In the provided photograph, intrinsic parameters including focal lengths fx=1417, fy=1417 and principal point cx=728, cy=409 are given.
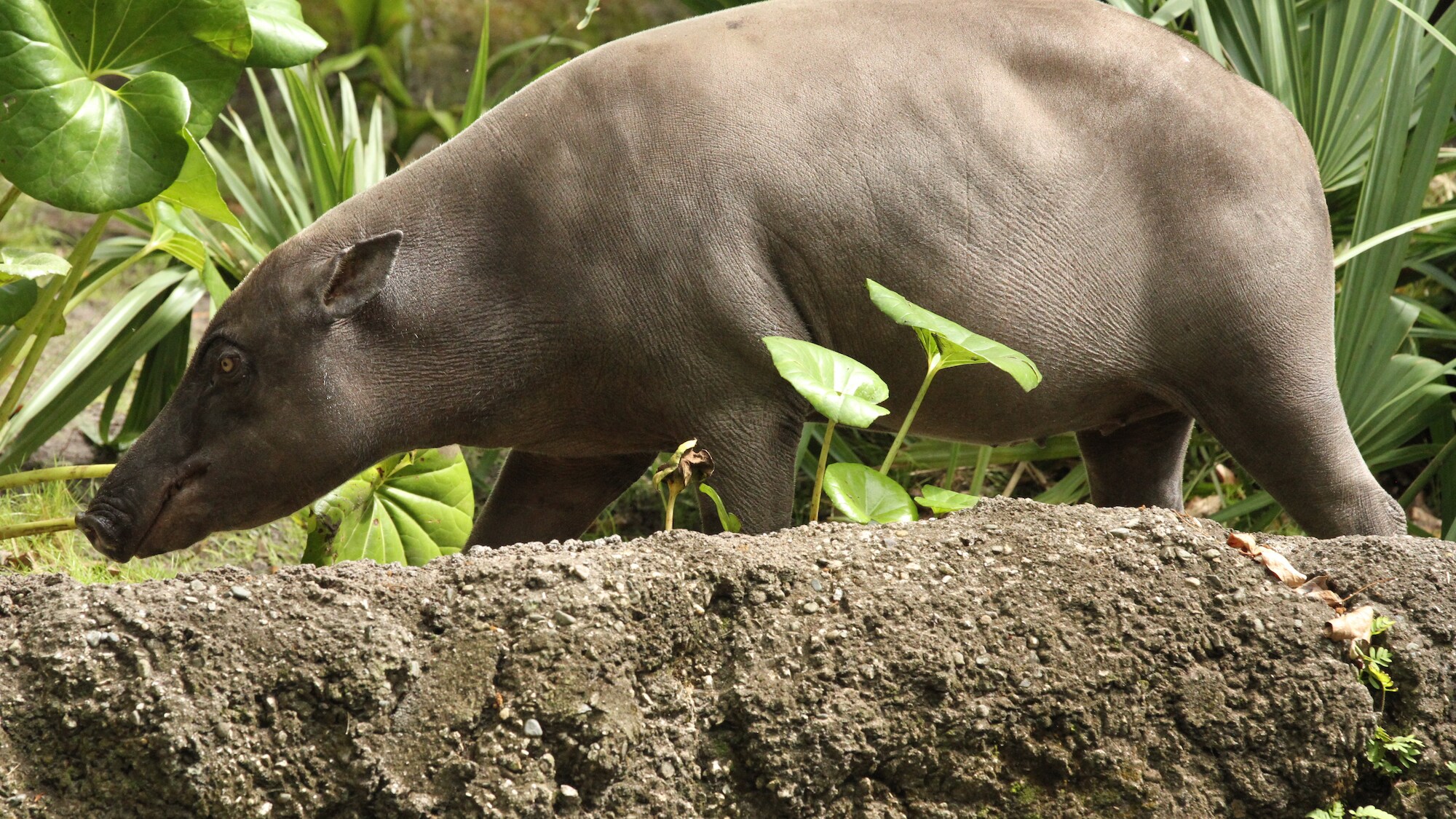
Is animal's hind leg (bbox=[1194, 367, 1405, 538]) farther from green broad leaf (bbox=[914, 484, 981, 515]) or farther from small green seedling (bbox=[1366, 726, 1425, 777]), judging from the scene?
small green seedling (bbox=[1366, 726, 1425, 777])

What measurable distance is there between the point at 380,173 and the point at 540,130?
3.02 m

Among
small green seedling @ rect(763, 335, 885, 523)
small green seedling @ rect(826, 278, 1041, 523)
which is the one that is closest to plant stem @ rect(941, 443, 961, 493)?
small green seedling @ rect(826, 278, 1041, 523)

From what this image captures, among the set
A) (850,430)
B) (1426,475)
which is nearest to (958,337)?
(1426,475)

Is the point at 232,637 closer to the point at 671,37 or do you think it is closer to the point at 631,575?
the point at 631,575

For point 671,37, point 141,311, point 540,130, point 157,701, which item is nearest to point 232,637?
point 157,701

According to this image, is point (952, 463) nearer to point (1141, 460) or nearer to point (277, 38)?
point (1141, 460)

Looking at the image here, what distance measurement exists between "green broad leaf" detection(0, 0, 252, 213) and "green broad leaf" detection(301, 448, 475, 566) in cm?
122

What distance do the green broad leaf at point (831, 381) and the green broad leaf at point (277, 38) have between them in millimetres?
1704

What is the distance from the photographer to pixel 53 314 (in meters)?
4.03

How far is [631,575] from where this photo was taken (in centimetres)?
213

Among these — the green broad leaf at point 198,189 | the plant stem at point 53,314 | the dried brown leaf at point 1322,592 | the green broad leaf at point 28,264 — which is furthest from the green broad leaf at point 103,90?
the dried brown leaf at point 1322,592

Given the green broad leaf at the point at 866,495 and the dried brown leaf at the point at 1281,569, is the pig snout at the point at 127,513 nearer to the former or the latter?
the green broad leaf at the point at 866,495

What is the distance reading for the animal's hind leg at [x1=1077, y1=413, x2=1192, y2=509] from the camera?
415 cm

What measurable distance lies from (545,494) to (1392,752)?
2.49 meters
